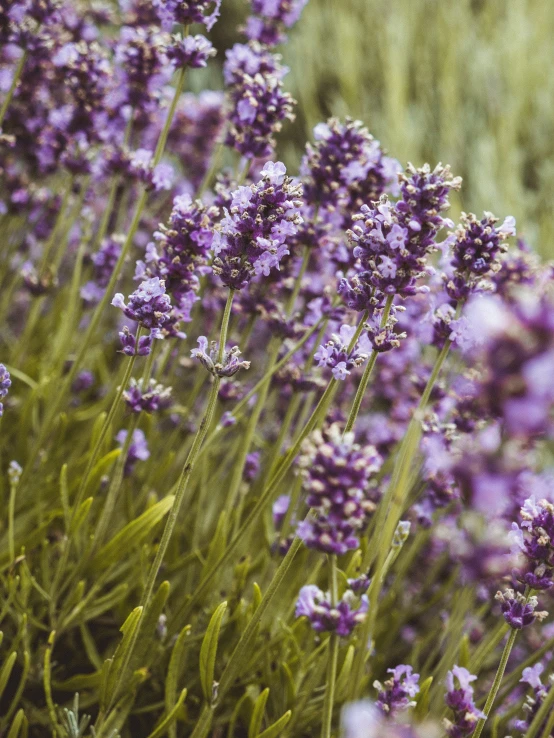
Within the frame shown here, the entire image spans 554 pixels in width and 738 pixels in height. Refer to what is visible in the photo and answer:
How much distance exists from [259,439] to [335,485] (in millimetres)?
1523

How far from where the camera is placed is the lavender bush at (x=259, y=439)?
43.9 inches

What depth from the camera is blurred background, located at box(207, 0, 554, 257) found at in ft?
17.2

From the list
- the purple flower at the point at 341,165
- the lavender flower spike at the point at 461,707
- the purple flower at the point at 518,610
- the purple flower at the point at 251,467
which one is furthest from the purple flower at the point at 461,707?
the purple flower at the point at 341,165

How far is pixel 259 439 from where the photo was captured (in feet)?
8.22

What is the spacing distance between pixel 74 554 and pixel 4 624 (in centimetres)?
27

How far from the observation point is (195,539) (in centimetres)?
203

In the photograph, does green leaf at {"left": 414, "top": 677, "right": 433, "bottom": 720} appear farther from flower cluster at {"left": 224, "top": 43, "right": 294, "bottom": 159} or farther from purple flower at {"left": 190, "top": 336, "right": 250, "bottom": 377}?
flower cluster at {"left": 224, "top": 43, "right": 294, "bottom": 159}

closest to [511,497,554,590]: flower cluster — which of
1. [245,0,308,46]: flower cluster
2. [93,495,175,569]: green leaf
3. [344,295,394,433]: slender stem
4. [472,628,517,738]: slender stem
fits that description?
[472,628,517,738]: slender stem

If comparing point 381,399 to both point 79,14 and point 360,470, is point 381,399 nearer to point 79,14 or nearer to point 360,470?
point 79,14

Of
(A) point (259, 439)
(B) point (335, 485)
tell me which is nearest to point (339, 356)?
(B) point (335, 485)

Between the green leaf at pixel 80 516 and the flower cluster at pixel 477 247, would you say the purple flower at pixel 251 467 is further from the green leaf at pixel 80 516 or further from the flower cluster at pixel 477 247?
the flower cluster at pixel 477 247

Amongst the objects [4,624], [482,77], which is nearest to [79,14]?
[4,624]

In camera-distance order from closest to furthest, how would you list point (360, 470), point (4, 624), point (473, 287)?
1. point (360, 470)
2. point (473, 287)
3. point (4, 624)

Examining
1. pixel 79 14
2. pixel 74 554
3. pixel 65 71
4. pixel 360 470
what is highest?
pixel 79 14
